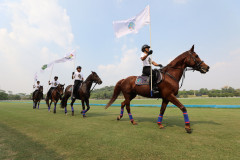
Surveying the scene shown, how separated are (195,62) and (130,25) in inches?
151

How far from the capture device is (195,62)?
556 cm

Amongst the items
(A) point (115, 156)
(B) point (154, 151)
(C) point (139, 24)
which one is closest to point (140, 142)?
(B) point (154, 151)

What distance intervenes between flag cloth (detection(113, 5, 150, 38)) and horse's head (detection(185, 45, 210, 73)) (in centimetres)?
291

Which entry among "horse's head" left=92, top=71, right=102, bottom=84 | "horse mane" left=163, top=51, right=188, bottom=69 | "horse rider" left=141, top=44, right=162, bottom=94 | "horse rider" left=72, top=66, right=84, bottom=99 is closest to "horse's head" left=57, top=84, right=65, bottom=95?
"horse rider" left=72, top=66, right=84, bottom=99

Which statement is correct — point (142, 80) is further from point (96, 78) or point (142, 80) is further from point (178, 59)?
point (96, 78)

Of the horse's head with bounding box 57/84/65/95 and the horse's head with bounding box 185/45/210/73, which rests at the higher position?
the horse's head with bounding box 185/45/210/73

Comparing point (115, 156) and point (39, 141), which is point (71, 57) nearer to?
point (39, 141)

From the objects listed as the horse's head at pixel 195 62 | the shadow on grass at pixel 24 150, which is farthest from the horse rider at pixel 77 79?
the horse's head at pixel 195 62

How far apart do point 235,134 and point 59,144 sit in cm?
537

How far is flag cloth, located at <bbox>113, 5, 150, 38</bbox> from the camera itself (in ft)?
23.3

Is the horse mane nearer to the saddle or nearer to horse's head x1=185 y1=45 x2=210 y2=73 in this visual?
horse's head x1=185 y1=45 x2=210 y2=73

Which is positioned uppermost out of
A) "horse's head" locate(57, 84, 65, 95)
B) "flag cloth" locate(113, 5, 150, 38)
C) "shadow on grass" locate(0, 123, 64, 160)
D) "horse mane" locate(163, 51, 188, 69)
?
"flag cloth" locate(113, 5, 150, 38)

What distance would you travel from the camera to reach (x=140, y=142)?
3676 mm

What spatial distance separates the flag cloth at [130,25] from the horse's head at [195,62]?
291cm
